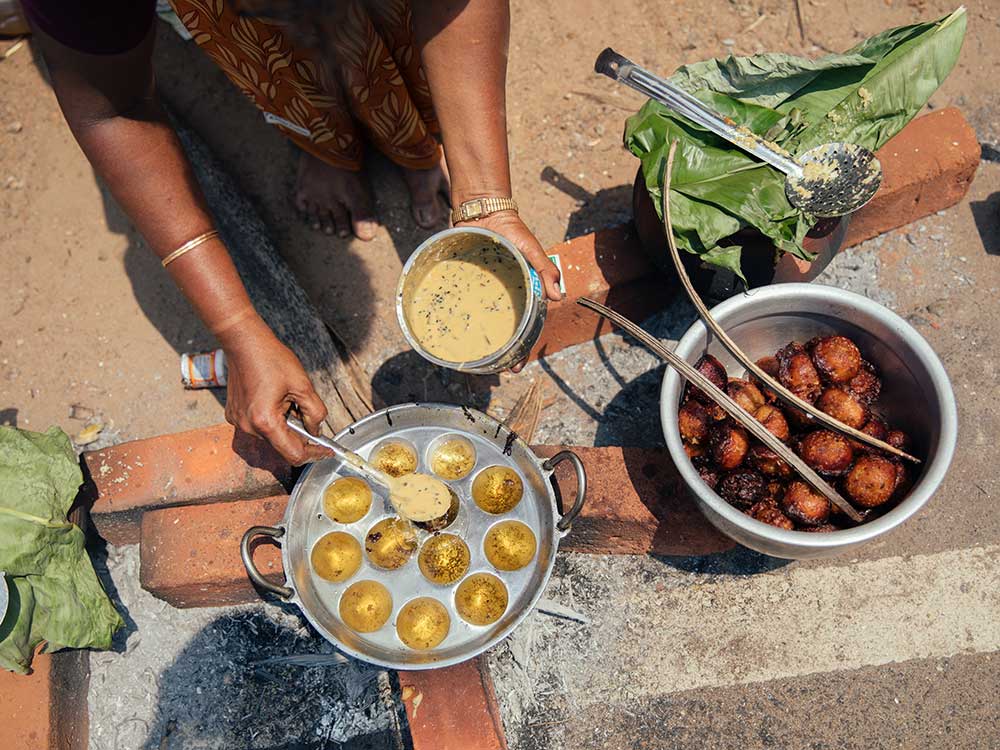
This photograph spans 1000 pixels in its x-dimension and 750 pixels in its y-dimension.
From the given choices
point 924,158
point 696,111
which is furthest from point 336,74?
point 924,158

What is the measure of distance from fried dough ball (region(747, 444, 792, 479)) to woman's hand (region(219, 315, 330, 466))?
149 cm

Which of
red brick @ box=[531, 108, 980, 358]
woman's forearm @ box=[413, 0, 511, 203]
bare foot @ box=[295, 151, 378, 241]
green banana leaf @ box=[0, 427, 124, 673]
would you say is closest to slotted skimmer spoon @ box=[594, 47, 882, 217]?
woman's forearm @ box=[413, 0, 511, 203]

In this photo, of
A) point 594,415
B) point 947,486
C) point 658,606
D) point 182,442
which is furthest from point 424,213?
point 947,486

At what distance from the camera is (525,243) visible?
95.6 inches

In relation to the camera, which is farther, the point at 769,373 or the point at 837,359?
the point at 769,373

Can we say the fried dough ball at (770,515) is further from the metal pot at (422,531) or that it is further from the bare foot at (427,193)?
the bare foot at (427,193)

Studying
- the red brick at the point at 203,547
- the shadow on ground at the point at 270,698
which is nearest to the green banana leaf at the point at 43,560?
the red brick at the point at 203,547

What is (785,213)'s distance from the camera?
254 centimetres

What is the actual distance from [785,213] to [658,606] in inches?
63.2

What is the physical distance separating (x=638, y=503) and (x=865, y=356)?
0.98m

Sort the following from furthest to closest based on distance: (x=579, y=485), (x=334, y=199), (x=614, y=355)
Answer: (x=334, y=199) → (x=614, y=355) → (x=579, y=485)

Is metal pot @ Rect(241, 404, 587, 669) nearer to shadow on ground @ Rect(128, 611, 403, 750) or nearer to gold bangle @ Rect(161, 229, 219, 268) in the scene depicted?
shadow on ground @ Rect(128, 611, 403, 750)

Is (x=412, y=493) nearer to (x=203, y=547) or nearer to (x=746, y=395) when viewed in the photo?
(x=203, y=547)

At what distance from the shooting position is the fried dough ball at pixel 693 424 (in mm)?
2527
